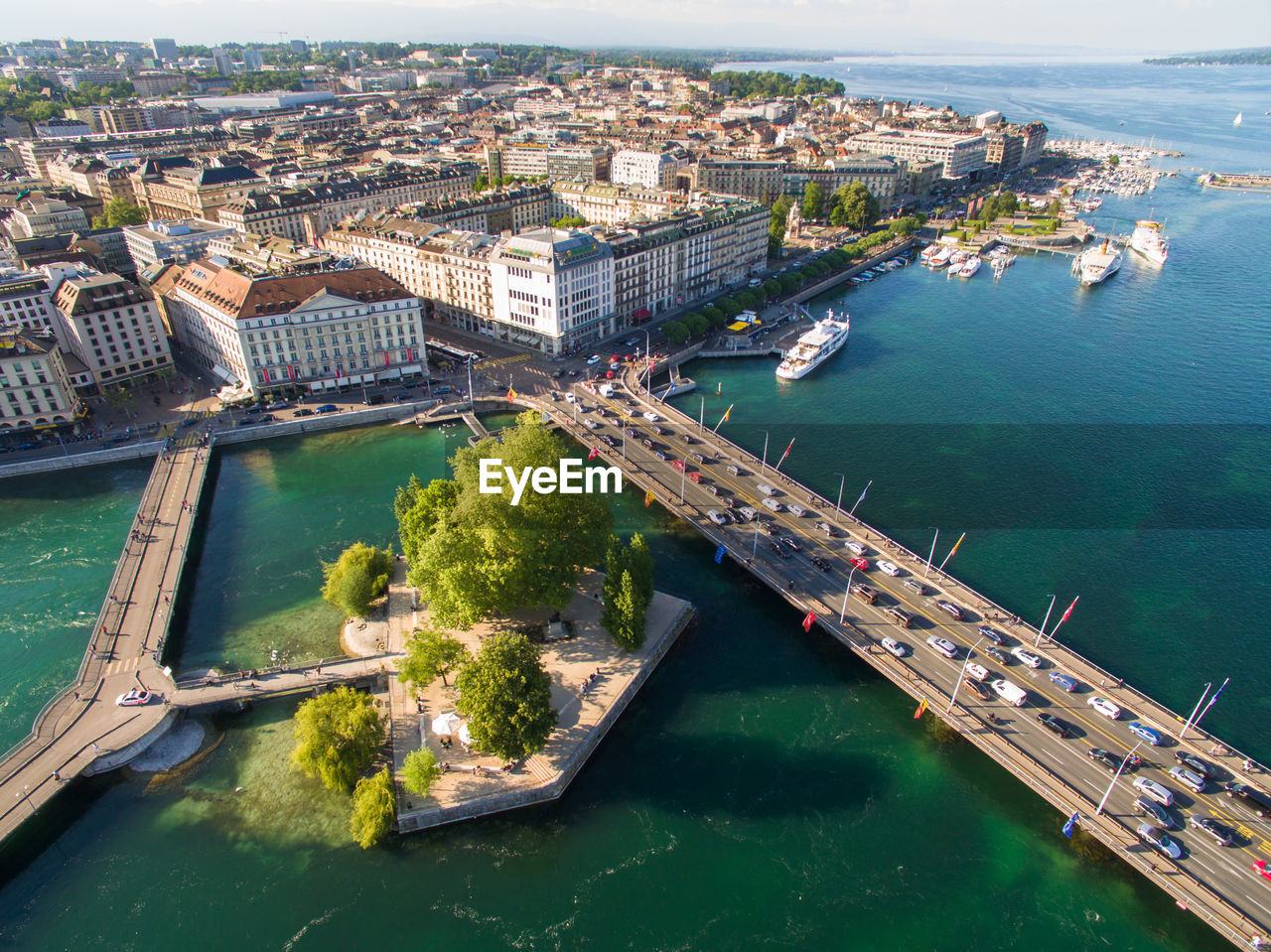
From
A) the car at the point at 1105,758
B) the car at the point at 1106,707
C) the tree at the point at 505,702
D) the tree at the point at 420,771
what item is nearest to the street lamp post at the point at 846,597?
the car at the point at 1106,707

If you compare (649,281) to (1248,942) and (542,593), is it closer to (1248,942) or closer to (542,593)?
(542,593)

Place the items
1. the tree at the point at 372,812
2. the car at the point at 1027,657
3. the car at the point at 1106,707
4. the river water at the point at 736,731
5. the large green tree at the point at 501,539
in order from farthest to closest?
the large green tree at the point at 501,539 → the car at the point at 1027,657 → the car at the point at 1106,707 → the tree at the point at 372,812 → the river water at the point at 736,731

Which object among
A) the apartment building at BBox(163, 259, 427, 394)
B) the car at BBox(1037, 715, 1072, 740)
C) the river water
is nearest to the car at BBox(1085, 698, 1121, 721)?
the car at BBox(1037, 715, 1072, 740)

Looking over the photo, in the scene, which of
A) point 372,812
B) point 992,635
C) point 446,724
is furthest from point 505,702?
point 992,635

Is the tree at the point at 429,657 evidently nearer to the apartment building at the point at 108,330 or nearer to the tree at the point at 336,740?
the tree at the point at 336,740

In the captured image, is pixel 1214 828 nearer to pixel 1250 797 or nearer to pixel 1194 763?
pixel 1250 797

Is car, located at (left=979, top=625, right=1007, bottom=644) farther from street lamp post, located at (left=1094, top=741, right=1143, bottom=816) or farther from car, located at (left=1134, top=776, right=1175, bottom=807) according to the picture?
car, located at (left=1134, top=776, right=1175, bottom=807)

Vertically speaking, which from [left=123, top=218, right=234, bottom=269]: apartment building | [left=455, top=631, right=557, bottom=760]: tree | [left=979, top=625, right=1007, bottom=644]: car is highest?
[left=123, top=218, right=234, bottom=269]: apartment building
